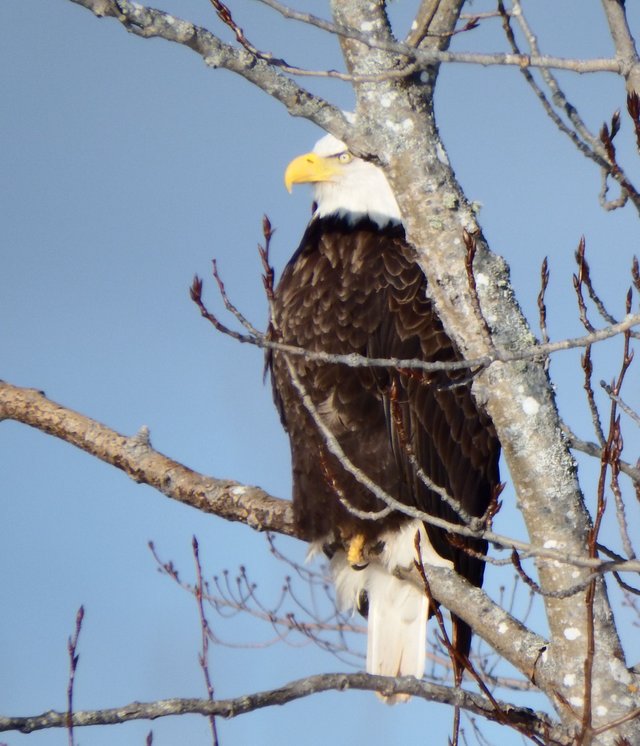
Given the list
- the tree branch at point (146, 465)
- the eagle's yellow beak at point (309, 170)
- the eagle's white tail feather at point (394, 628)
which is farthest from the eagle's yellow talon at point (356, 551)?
the eagle's yellow beak at point (309, 170)

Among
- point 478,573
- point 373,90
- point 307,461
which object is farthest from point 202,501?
point 373,90

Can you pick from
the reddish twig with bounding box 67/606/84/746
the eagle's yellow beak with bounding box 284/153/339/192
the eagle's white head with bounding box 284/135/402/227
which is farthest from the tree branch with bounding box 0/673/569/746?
the eagle's yellow beak with bounding box 284/153/339/192

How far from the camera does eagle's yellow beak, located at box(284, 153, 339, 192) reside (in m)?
4.63

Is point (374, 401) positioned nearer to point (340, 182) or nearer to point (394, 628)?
point (394, 628)

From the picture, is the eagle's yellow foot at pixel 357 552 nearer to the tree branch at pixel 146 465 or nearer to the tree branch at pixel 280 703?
the tree branch at pixel 146 465

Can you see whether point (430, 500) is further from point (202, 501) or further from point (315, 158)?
point (315, 158)

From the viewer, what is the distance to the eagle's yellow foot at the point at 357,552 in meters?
4.25

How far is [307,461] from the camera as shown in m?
4.17

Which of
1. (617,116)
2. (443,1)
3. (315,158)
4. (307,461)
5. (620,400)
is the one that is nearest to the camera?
(617,116)

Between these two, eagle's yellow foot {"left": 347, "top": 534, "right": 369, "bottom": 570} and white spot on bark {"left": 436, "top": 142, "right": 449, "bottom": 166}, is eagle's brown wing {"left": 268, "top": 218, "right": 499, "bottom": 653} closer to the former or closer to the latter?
eagle's yellow foot {"left": 347, "top": 534, "right": 369, "bottom": 570}

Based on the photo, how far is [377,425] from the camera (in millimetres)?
3906

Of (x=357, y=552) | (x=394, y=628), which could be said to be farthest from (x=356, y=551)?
(x=394, y=628)

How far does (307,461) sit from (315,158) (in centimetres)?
144

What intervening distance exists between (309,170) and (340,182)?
0.51ft
